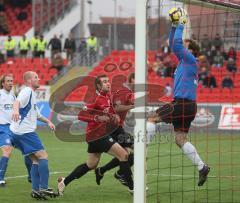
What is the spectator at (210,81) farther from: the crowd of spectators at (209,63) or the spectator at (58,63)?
the spectator at (58,63)

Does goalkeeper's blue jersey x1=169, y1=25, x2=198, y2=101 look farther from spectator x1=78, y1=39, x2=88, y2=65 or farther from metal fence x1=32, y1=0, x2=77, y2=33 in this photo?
metal fence x1=32, y1=0, x2=77, y2=33

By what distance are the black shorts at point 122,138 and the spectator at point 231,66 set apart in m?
9.03

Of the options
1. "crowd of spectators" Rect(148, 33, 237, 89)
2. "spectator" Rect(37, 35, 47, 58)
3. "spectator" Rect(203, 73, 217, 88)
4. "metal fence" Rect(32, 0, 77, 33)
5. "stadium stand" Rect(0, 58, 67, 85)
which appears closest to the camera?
"crowd of spectators" Rect(148, 33, 237, 89)

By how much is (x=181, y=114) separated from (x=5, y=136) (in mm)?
3291

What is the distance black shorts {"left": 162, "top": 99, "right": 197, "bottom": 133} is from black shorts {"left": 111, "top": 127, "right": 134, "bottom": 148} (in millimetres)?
873

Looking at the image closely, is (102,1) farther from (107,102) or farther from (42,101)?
(107,102)

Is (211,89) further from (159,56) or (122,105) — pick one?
(122,105)

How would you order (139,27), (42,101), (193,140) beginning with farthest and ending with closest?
(42,101)
(193,140)
(139,27)

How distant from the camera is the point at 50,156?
15891 millimetres

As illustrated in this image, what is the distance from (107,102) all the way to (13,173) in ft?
11.8

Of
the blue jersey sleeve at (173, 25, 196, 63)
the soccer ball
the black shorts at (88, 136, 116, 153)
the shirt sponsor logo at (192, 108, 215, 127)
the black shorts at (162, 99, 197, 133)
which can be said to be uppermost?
the soccer ball

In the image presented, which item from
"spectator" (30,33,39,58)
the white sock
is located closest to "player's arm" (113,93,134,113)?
the white sock

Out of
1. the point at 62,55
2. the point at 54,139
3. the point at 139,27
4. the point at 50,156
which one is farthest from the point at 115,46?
the point at 139,27

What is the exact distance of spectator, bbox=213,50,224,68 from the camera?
20688 mm
